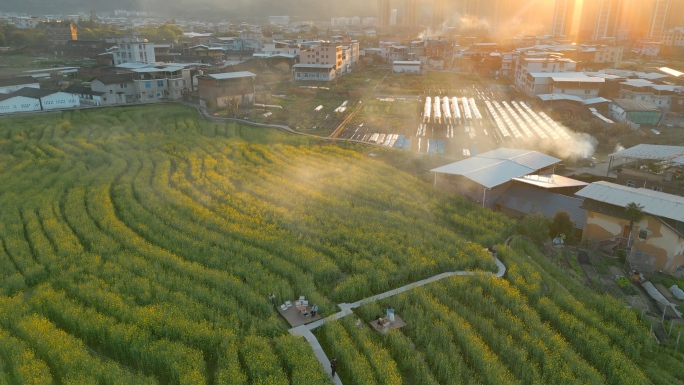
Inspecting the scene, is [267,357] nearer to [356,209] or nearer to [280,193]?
[356,209]

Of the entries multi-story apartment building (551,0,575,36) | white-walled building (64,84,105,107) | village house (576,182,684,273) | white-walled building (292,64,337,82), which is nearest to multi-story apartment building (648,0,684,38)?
multi-story apartment building (551,0,575,36)

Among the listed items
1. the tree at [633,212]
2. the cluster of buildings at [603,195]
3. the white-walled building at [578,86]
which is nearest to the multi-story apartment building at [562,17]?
the white-walled building at [578,86]

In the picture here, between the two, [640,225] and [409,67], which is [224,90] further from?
[640,225]

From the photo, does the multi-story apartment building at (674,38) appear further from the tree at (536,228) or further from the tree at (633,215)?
the tree at (536,228)

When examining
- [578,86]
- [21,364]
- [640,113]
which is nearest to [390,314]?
[21,364]

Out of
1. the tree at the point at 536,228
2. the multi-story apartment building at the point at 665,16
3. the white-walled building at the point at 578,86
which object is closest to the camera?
the tree at the point at 536,228

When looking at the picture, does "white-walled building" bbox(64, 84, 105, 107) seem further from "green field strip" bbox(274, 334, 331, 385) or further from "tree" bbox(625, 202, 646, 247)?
"tree" bbox(625, 202, 646, 247)

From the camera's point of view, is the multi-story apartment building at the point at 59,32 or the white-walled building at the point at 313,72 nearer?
the white-walled building at the point at 313,72
